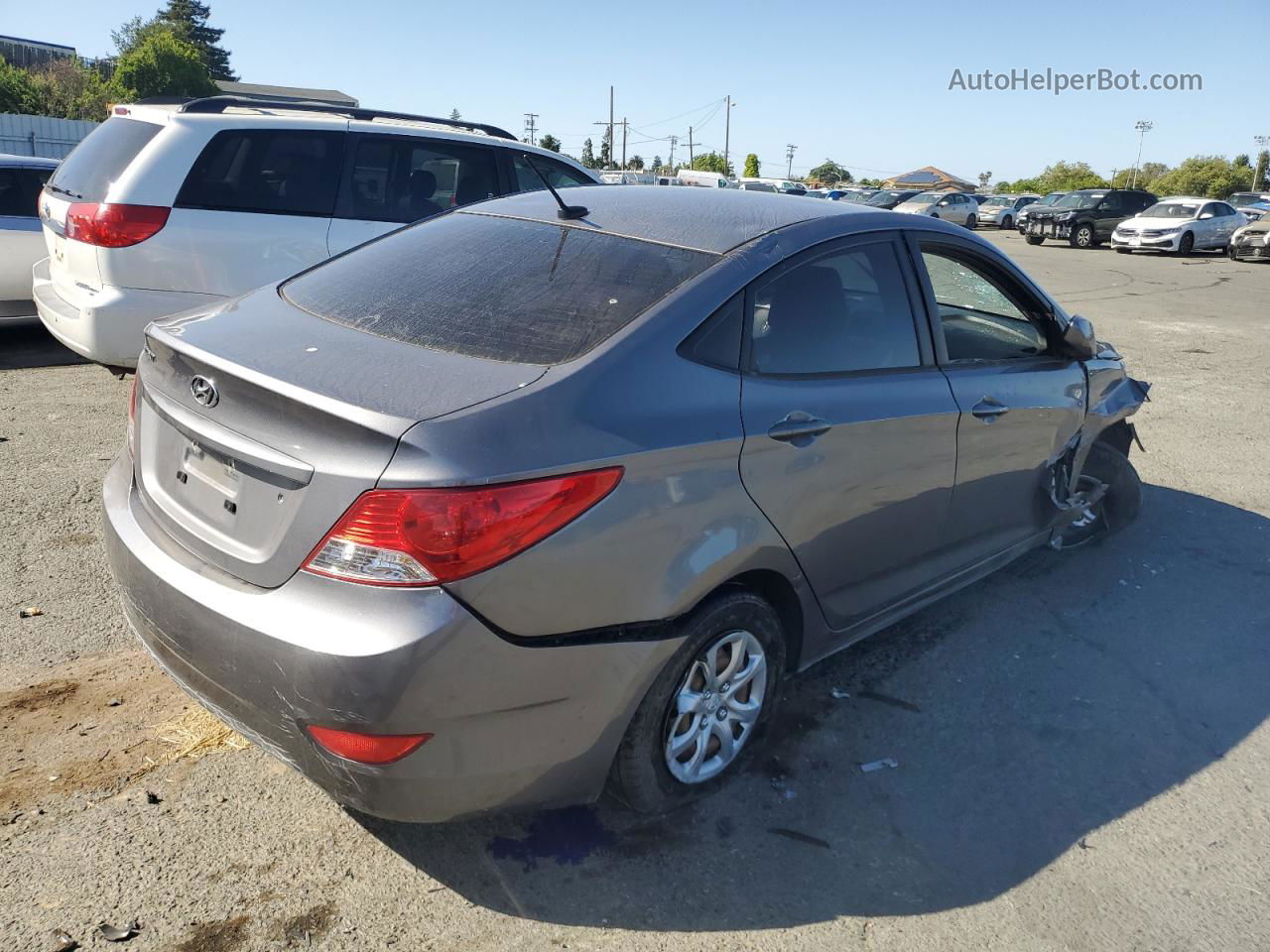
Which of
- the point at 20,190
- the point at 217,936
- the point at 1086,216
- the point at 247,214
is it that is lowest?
the point at 217,936

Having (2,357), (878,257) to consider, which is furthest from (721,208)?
(2,357)

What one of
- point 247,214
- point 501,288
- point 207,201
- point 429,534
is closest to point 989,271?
point 501,288

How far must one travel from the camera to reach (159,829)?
2.71 meters

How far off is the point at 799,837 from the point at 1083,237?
104 feet

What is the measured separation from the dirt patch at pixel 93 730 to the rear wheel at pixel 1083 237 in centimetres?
3188

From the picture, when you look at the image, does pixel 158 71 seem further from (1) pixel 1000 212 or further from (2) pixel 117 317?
(2) pixel 117 317

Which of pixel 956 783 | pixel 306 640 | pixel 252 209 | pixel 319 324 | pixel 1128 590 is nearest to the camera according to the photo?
pixel 306 640

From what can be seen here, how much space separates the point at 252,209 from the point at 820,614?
15.3ft

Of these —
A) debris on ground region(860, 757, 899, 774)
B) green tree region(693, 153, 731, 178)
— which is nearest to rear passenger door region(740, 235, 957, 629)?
debris on ground region(860, 757, 899, 774)

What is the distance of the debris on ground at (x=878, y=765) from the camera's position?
320cm

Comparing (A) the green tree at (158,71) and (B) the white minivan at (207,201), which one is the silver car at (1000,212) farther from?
(A) the green tree at (158,71)

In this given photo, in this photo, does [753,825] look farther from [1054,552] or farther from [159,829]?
[1054,552]

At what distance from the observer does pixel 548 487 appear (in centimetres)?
227

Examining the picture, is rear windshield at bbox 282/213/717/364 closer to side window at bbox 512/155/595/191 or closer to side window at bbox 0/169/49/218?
side window at bbox 512/155/595/191
